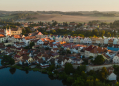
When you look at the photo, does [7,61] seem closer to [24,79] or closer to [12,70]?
[12,70]

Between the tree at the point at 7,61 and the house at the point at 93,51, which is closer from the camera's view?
the tree at the point at 7,61

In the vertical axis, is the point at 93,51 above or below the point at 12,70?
above

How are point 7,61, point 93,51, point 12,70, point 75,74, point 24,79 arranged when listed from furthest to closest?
point 7,61 → point 93,51 → point 12,70 → point 24,79 → point 75,74

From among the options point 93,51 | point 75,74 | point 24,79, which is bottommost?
point 24,79

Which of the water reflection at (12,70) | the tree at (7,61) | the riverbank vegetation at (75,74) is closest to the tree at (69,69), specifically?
the riverbank vegetation at (75,74)

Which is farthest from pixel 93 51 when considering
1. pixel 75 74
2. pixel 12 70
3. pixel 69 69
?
pixel 12 70

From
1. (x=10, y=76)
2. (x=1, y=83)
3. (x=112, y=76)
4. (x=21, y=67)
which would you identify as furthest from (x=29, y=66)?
(x=112, y=76)

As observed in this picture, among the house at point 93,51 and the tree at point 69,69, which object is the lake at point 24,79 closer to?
the tree at point 69,69

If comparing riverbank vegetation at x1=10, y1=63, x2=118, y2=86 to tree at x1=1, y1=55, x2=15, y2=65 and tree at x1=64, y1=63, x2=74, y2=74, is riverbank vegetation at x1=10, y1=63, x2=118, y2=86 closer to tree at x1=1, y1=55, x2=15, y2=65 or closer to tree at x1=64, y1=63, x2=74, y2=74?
tree at x1=64, y1=63, x2=74, y2=74

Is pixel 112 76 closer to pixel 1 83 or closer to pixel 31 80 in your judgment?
pixel 31 80
